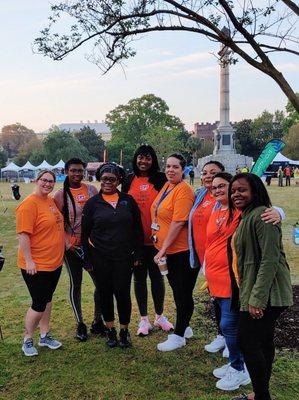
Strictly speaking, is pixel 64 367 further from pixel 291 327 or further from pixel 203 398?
pixel 291 327

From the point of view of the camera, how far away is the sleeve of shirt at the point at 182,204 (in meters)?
4.18

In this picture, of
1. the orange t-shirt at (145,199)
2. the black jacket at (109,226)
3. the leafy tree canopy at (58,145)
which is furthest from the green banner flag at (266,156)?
the leafy tree canopy at (58,145)

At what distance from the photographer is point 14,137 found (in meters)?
108

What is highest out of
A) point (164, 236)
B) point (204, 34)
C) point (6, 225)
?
point (204, 34)

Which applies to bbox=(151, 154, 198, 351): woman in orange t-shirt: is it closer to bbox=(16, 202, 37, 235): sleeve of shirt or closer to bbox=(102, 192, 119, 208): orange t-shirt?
bbox=(102, 192, 119, 208): orange t-shirt

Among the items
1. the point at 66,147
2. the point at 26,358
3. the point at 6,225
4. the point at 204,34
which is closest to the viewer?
the point at 26,358

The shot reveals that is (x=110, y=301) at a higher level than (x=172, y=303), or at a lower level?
higher

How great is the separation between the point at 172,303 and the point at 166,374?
6.58ft

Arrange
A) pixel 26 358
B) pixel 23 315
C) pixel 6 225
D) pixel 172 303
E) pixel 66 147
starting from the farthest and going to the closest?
pixel 66 147 → pixel 6 225 → pixel 172 303 → pixel 23 315 → pixel 26 358

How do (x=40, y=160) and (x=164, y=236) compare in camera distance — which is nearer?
(x=164, y=236)

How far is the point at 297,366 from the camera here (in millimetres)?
3908

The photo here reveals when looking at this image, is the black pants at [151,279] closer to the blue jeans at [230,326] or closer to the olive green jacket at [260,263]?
the blue jeans at [230,326]

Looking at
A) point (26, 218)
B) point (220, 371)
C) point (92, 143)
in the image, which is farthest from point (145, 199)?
point (92, 143)

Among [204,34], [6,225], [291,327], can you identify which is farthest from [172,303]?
[6,225]
